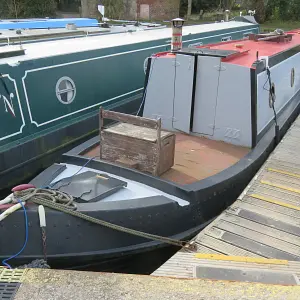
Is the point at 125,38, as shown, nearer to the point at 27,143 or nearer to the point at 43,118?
the point at 43,118

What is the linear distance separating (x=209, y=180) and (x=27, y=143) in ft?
8.18

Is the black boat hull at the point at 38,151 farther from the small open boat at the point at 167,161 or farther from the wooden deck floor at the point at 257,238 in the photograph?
the wooden deck floor at the point at 257,238

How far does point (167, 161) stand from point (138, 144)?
413 mm

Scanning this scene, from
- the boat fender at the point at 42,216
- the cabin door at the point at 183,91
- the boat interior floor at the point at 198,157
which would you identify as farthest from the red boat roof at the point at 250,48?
the boat fender at the point at 42,216

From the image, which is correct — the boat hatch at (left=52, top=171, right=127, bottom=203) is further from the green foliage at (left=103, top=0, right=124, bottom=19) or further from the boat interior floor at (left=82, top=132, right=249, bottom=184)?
the green foliage at (left=103, top=0, right=124, bottom=19)

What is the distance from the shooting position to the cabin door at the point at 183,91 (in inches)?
211

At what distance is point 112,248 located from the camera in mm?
3918

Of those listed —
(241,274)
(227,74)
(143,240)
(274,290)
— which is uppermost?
(227,74)

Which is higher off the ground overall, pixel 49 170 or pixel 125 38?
pixel 125 38

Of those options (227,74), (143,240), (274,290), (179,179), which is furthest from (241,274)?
(227,74)

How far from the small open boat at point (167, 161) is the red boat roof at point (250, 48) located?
2.0 inches

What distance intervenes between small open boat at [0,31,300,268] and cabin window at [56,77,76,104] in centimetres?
108

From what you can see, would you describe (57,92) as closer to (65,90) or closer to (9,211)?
(65,90)

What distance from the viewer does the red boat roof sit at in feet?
18.3
